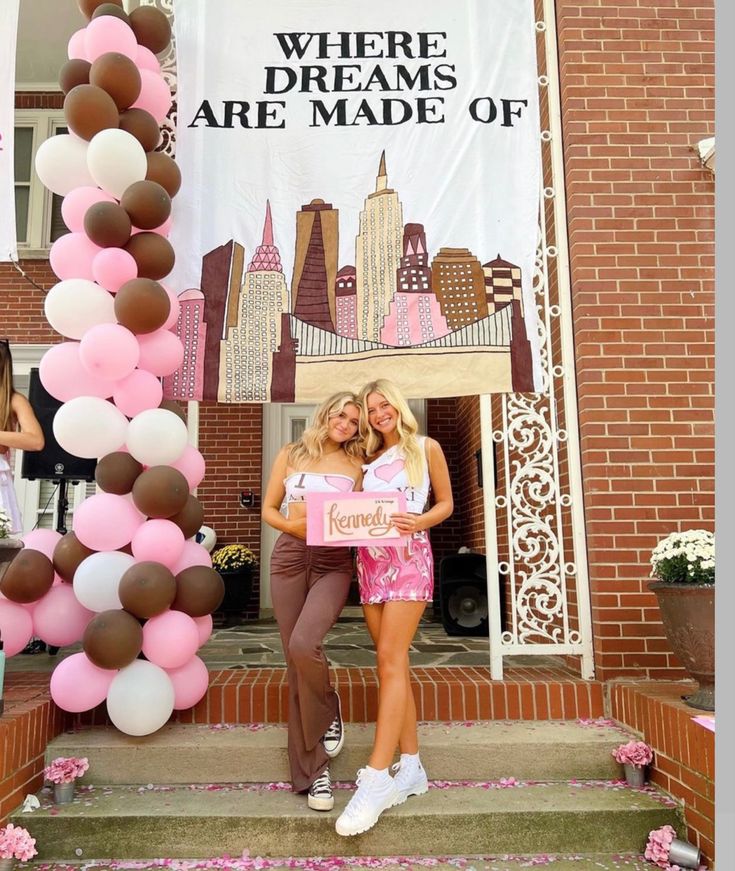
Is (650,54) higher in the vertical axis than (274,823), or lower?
higher

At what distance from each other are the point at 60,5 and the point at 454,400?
5648mm

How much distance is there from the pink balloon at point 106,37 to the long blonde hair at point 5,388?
64.1 inches

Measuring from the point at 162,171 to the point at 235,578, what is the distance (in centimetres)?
451

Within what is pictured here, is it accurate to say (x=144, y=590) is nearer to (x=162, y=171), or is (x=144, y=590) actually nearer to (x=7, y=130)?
(x=162, y=171)

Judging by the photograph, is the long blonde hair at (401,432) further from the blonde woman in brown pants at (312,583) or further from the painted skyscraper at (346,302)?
the painted skyscraper at (346,302)

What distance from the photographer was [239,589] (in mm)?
7062

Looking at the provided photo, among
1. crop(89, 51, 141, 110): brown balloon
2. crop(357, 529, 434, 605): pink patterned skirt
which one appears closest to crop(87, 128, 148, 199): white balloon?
crop(89, 51, 141, 110): brown balloon

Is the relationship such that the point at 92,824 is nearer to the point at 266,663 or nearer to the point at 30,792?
the point at 30,792

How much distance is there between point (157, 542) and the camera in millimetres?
3135

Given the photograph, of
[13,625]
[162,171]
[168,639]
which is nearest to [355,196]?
[162,171]

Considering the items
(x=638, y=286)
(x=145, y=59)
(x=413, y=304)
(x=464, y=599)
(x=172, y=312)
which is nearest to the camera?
(x=172, y=312)

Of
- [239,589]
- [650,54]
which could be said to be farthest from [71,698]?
[650,54]

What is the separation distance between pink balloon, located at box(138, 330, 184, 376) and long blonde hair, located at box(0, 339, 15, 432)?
800 millimetres

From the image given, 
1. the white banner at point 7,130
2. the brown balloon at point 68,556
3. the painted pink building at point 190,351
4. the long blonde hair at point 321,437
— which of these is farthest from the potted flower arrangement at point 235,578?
the long blonde hair at point 321,437
